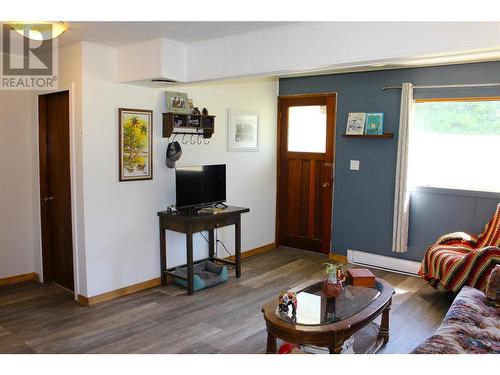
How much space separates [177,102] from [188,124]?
243mm

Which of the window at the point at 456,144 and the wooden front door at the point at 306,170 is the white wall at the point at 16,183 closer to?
the wooden front door at the point at 306,170

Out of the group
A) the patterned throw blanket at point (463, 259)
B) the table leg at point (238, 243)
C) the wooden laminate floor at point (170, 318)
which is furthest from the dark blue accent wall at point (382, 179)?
the table leg at point (238, 243)

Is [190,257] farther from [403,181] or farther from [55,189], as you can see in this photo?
[403,181]

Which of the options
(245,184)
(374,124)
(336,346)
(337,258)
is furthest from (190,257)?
(374,124)

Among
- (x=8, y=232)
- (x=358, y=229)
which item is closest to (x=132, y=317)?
(x=8, y=232)

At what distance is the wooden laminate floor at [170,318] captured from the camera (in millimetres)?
3217

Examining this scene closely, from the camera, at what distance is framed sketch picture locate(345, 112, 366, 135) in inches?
200

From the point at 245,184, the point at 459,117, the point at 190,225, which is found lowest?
the point at 190,225

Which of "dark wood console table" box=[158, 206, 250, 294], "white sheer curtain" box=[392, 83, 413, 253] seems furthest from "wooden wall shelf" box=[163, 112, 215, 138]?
"white sheer curtain" box=[392, 83, 413, 253]

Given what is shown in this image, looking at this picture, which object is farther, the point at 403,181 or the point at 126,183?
the point at 403,181

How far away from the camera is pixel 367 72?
508 cm

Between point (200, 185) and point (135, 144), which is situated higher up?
point (135, 144)

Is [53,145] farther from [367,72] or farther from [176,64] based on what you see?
[367,72]

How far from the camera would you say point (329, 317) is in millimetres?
2734
